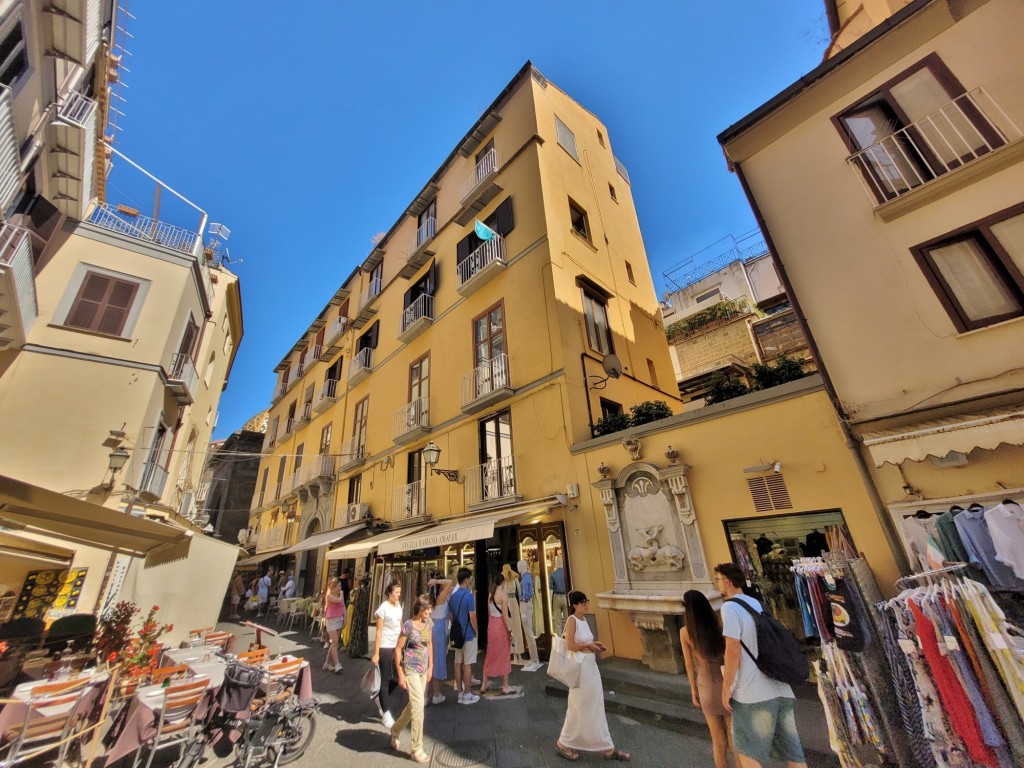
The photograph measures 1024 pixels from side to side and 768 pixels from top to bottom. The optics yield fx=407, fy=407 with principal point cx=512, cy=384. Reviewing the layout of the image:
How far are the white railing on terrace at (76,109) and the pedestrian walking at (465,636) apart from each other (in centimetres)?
1186

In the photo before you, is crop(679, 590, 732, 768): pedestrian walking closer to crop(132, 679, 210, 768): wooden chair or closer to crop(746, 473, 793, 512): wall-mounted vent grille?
crop(746, 473, 793, 512): wall-mounted vent grille

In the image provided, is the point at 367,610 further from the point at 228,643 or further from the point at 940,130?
the point at 940,130

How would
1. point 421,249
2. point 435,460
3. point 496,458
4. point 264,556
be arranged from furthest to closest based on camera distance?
point 264,556 < point 421,249 < point 496,458 < point 435,460

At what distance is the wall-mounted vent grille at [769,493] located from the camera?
5906 millimetres

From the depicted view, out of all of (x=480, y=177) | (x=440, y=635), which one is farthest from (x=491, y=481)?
(x=480, y=177)

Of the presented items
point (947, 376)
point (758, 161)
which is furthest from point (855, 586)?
point (758, 161)

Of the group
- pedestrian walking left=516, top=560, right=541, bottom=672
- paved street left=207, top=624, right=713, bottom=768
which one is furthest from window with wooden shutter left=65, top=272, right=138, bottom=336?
pedestrian walking left=516, top=560, right=541, bottom=672

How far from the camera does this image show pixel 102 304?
10359mm

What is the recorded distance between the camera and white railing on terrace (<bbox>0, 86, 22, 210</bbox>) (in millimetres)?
6129

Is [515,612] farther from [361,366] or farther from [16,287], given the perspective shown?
[361,366]

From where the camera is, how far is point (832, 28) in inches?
391

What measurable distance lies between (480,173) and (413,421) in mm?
8713

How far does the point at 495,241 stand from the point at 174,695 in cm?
1114

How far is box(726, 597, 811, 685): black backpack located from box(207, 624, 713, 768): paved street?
1.94m
